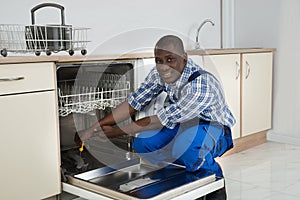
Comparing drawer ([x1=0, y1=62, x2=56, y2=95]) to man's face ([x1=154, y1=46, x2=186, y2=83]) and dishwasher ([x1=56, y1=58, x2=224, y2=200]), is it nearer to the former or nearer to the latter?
dishwasher ([x1=56, y1=58, x2=224, y2=200])

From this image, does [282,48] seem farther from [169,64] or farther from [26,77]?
[26,77]

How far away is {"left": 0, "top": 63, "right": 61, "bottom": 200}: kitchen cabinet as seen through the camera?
1794mm

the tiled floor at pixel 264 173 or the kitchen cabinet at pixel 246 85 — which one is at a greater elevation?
the kitchen cabinet at pixel 246 85

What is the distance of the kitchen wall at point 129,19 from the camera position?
258 centimetres

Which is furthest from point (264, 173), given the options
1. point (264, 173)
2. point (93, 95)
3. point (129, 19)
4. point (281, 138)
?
point (129, 19)

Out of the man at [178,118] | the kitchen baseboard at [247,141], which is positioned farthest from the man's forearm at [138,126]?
the kitchen baseboard at [247,141]

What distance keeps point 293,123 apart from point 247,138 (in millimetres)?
437

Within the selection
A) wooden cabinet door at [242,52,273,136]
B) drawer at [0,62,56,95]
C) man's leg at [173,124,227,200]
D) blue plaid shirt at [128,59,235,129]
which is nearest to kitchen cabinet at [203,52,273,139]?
wooden cabinet door at [242,52,273,136]

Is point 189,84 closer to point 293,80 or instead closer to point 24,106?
point 24,106

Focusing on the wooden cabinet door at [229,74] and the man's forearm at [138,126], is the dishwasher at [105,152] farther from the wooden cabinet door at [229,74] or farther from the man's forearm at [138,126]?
the wooden cabinet door at [229,74]

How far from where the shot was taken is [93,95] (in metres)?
2.28

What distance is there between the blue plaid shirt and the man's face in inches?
1.1

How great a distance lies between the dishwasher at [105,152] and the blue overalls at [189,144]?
0.06 metres

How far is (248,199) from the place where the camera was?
91.4 inches
